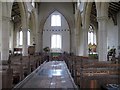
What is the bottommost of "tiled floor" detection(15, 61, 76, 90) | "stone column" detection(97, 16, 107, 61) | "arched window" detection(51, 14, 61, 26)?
"tiled floor" detection(15, 61, 76, 90)

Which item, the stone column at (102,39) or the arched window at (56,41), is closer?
the stone column at (102,39)

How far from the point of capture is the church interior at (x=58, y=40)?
32.5ft

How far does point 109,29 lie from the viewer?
28.1 meters

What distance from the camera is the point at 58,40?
35.6 m

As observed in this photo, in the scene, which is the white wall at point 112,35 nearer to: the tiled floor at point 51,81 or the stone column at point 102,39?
the stone column at point 102,39

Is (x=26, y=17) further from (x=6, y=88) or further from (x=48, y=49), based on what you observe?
(x=6, y=88)

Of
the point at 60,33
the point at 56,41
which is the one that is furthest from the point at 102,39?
the point at 56,41

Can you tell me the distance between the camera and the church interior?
990cm

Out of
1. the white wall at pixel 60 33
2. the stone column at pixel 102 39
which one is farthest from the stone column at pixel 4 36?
the white wall at pixel 60 33

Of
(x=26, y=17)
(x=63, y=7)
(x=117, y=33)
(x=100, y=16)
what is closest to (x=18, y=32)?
(x=63, y=7)

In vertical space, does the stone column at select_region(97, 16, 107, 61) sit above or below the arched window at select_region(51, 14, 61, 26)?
below

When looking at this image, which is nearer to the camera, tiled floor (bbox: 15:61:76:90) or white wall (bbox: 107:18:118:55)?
tiled floor (bbox: 15:61:76:90)

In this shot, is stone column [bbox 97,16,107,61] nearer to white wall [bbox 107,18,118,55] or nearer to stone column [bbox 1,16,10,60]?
stone column [bbox 1,16,10,60]

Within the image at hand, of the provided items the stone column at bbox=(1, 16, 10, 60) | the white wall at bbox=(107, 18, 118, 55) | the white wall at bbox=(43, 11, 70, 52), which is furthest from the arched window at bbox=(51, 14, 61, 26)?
the stone column at bbox=(1, 16, 10, 60)
